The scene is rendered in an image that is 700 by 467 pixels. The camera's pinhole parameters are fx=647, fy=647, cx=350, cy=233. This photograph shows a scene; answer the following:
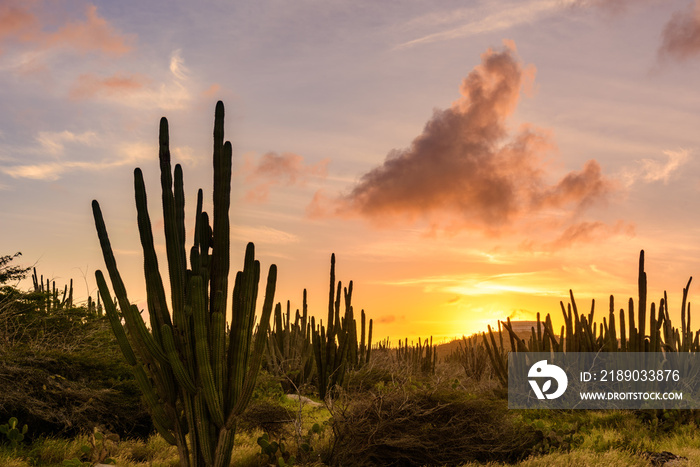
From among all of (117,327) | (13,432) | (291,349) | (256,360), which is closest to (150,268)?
(117,327)

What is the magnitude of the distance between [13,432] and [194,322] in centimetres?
432

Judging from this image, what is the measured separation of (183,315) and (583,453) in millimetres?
6142

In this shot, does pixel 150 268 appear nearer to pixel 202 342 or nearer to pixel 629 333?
pixel 202 342

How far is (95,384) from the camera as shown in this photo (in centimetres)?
1099

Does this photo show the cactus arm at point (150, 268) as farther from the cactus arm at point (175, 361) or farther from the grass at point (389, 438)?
the grass at point (389, 438)

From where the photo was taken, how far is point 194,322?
6.68 metres

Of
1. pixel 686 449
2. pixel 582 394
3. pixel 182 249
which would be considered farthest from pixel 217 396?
pixel 582 394

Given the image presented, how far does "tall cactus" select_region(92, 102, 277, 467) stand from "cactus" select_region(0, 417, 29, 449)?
10.4 ft

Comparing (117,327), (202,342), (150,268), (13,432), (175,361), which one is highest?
(150,268)

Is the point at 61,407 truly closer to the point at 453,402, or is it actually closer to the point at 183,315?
the point at 183,315

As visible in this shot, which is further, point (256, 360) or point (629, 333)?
point (629, 333)

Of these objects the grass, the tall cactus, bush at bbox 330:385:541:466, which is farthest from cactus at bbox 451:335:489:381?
the tall cactus

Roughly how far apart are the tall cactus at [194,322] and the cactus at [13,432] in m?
3.16

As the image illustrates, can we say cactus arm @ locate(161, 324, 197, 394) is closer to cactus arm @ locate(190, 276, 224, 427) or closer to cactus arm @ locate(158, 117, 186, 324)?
cactus arm @ locate(190, 276, 224, 427)
